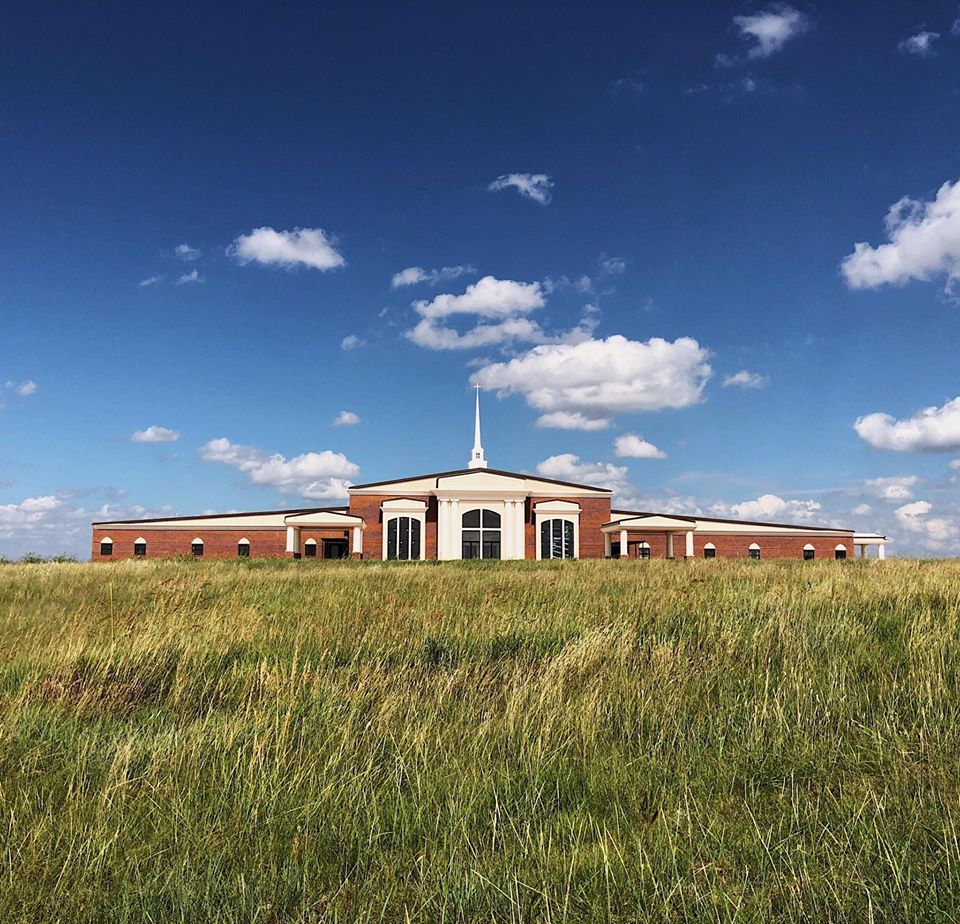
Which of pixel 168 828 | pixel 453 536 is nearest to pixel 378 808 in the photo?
pixel 168 828

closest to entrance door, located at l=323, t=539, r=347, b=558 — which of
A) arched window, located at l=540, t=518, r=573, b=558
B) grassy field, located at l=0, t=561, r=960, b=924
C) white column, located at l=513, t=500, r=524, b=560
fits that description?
white column, located at l=513, t=500, r=524, b=560

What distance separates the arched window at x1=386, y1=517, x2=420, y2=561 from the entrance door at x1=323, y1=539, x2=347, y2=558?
17.4ft

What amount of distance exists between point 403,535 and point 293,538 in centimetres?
851

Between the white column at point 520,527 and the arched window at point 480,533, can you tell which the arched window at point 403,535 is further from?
the white column at point 520,527

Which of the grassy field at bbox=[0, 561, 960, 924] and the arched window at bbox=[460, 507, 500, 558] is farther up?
the arched window at bbox=[460, 507, 500, 558]

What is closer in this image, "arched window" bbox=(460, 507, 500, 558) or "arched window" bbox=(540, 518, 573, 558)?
"arched window" bbox=(460, 507, 500, 558)

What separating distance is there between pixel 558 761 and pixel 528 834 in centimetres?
86

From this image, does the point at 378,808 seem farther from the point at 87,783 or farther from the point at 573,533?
the point at 573,533

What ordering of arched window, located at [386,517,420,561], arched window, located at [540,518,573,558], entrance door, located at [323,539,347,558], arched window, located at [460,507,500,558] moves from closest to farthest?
1. arched window, located at [460,507,500,558]
2. arched window, located at [386,517,420,561]
3. arched window, located at [540,518,573,558]
4. entrance door, located at [323,539,347,558]

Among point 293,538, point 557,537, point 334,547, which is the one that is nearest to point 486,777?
point 557,537

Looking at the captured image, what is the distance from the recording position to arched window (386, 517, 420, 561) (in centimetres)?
4672

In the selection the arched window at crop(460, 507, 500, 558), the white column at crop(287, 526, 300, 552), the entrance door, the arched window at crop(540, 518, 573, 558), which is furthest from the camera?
the entrance door

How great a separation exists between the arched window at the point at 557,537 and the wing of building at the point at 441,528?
0.07 metres

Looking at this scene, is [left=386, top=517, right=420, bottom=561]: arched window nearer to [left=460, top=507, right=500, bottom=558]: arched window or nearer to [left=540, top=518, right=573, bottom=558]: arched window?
[left=460, top=507, right=500, bottom=558]: arched window
